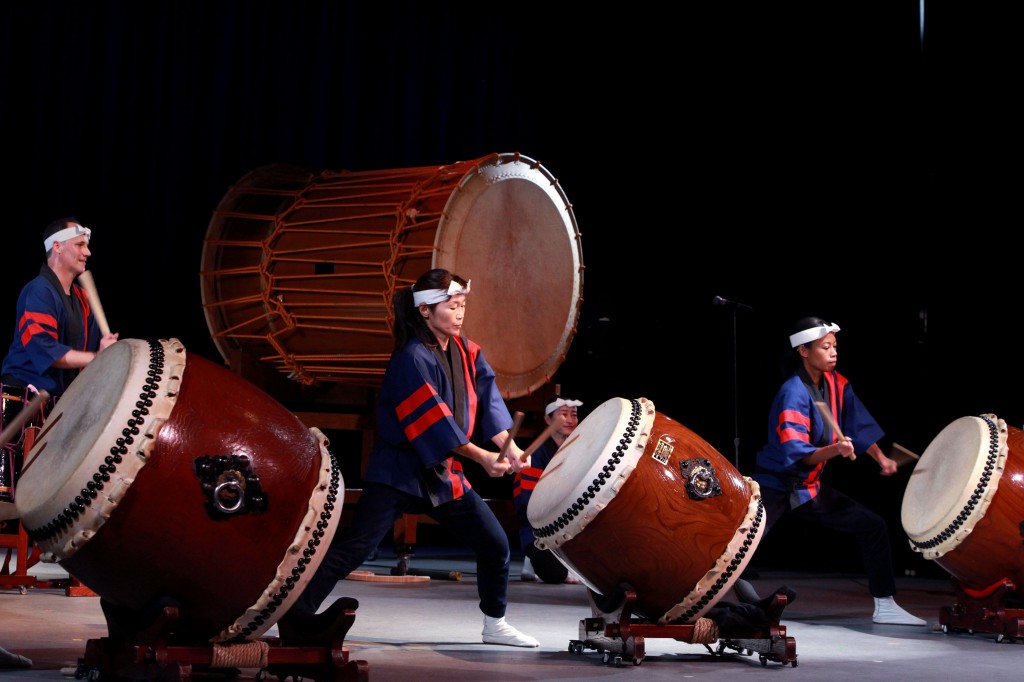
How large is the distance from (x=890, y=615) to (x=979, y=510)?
57 cm

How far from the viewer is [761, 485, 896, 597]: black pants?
4.12m

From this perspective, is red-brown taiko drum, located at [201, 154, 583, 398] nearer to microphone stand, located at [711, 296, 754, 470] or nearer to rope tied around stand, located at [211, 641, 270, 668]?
microphone stand, located at [711, 296, 754, 470]

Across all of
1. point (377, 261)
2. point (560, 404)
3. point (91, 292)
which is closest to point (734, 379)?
point (560, 404)

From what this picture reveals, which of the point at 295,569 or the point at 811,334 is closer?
the point at 295,569

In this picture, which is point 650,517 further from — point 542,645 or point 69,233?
point 69,233

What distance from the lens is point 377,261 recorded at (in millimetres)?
5148

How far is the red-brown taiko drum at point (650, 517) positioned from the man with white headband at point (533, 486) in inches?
73.4

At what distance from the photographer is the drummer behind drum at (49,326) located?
12.5 ft

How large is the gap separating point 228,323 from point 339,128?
45.5 inches

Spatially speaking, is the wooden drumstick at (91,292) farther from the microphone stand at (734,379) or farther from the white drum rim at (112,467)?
the microphone stand at (734,379)

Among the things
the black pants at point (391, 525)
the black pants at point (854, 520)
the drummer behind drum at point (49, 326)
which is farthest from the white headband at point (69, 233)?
the black pants at point (854, 520)

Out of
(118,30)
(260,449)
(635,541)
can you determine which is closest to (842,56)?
(118,30)

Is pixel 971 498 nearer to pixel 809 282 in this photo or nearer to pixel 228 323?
pixel 809 282

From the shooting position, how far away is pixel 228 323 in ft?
18.3
